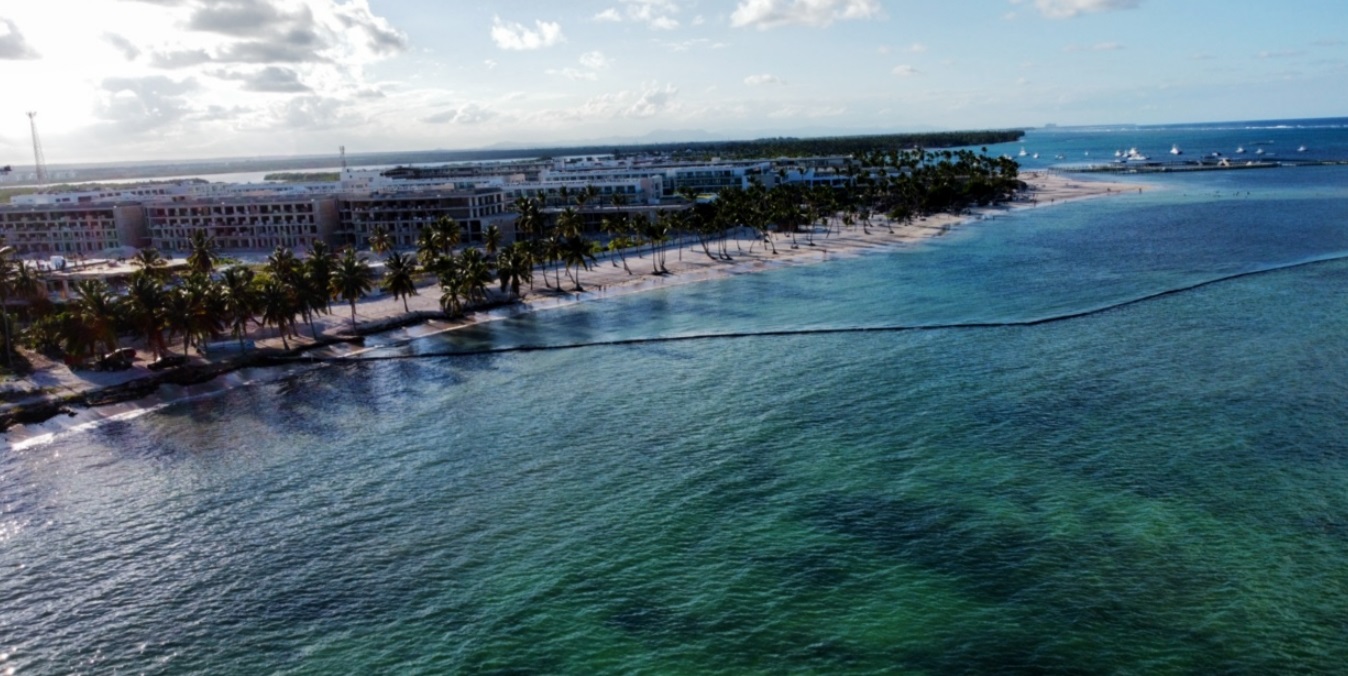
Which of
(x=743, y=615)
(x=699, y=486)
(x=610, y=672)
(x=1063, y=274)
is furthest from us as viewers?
(x=1063, y=274)

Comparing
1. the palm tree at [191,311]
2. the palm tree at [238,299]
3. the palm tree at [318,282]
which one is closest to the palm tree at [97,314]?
the palm tree at [191,311]

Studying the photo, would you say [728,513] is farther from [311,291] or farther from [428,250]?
[428,250]

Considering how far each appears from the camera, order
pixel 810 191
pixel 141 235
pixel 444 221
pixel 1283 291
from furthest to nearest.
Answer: pixel 810 191
pixel 141 235
pixel 444 221
pixel 1283 291

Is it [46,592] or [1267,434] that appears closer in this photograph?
[46,592]

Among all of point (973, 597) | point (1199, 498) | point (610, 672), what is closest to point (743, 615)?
point (610, 672)

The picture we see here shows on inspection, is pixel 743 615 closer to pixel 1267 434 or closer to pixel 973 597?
pixel 973 597

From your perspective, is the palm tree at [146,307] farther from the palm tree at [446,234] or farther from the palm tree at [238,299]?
the palm tree at [446,234]

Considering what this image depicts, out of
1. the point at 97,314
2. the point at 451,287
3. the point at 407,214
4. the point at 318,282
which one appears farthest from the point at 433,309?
the point at 407,214
